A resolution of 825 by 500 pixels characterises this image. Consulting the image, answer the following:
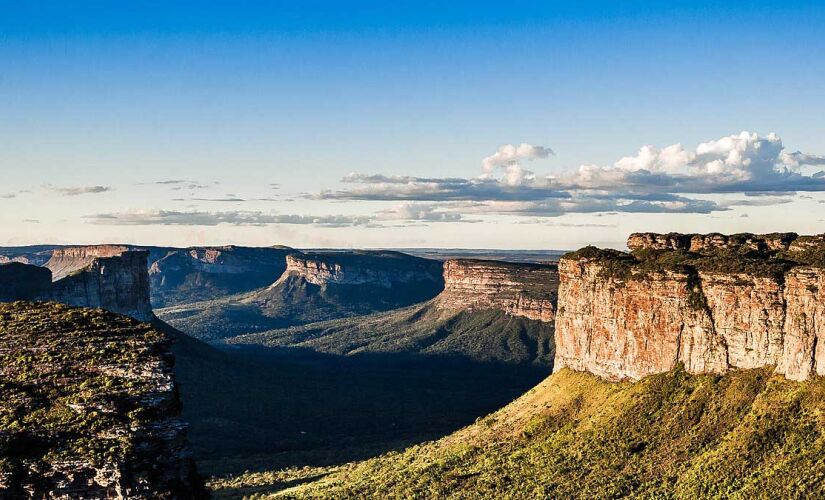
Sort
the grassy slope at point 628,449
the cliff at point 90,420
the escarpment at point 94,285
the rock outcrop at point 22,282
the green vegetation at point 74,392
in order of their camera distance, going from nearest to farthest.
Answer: the cliff at point 90,420
the green vegetation at point 74,392
the grassy slope at point 628,449
the rock outcrop at point 22,282
the escarpment at point 94,285

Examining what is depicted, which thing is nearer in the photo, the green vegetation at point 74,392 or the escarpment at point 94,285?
the green vegetation at point 74,392

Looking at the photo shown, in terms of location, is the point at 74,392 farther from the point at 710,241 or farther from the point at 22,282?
the point at 22,282

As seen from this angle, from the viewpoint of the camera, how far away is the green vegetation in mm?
36312

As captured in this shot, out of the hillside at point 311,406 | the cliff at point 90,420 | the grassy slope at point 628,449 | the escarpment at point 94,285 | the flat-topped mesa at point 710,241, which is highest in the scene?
the flat-topped mesa at point 710,241

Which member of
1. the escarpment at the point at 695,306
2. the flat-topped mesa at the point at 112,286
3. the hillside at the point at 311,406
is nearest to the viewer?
the escarpment at the point at 695,306

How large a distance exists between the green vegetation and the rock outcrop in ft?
334

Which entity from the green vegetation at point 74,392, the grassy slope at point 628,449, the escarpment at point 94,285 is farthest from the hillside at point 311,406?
the green vegetation at point 74,392

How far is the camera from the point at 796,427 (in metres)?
64.1

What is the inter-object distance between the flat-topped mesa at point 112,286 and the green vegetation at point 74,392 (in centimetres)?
11047

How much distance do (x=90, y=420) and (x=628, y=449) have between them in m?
48.0

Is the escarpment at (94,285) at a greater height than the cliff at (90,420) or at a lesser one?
lesser

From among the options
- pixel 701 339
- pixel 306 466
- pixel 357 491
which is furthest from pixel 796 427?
pixel 306 466

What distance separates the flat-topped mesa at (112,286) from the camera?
15138 cm

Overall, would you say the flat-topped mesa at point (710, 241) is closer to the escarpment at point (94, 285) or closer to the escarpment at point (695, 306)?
the escarpment at point (695, 306)
